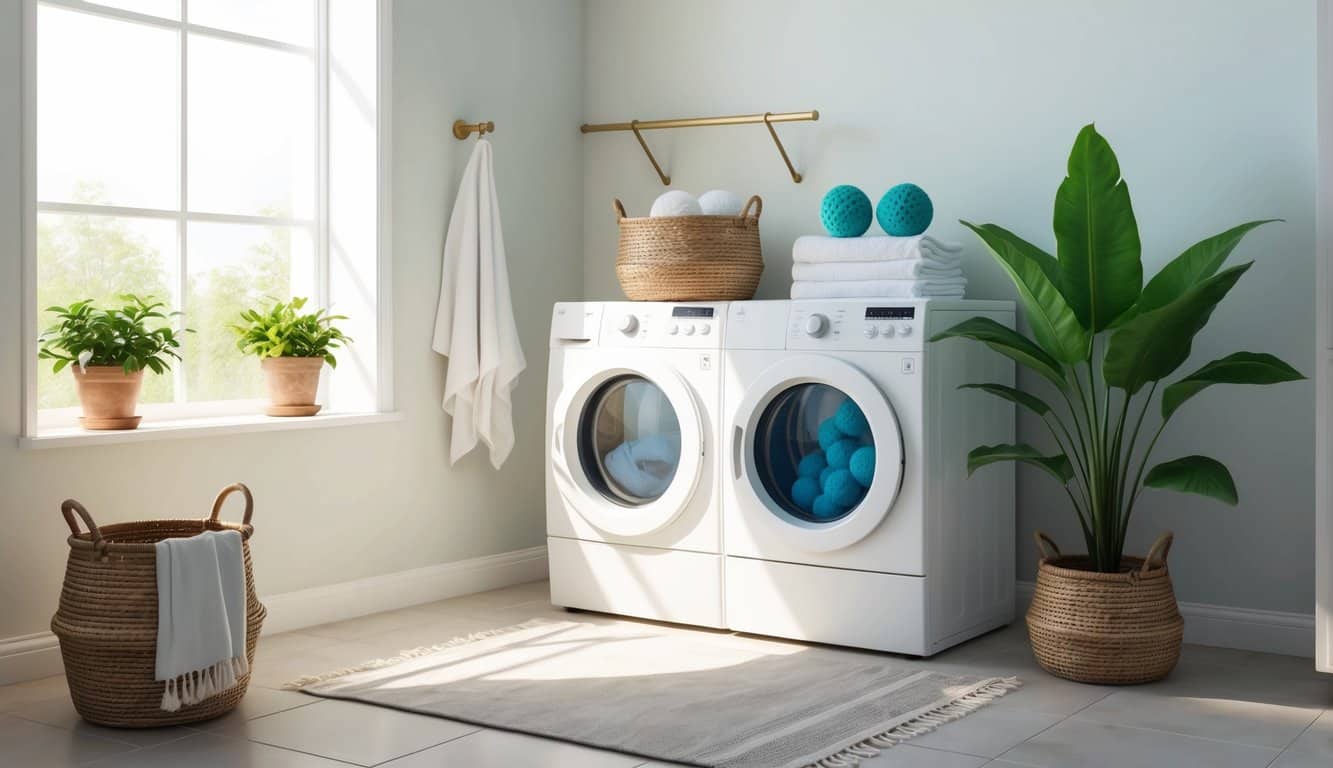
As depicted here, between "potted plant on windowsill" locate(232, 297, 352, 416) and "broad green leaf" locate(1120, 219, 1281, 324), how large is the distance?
6.83ft

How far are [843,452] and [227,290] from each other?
5.68 ft

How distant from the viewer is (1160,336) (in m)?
2.87

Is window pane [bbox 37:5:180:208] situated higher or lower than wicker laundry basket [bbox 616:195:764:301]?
higher

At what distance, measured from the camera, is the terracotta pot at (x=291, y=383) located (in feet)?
11.6

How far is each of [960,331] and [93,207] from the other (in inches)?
85.0

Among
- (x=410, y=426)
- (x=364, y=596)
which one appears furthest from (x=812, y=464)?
(x=364, y=596)

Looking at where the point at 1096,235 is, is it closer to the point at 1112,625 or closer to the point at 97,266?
the point at 1112,625

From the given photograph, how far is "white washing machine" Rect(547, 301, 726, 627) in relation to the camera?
138 inches

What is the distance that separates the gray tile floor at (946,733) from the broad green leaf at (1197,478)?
456 millimetres

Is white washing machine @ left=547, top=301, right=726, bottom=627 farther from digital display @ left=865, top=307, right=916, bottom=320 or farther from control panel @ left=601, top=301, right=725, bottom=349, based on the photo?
digital display @ left=865, top=307, right=916, bottom=320

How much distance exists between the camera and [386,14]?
12.3ft

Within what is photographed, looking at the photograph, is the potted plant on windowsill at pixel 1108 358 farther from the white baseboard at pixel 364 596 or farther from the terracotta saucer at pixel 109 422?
the terracotta saucer at pixel 109 422

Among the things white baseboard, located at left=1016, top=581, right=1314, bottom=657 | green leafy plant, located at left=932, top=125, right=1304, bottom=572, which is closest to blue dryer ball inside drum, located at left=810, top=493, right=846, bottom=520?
green leafy plant, located at left=932, top=125, right=1304, bottom=572

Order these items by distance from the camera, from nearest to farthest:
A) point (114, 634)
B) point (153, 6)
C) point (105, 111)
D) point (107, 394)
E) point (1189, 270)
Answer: point (114, 634)
point (1189, 270)
point (107, 394)
point (105, 111)
point (153, 6)
